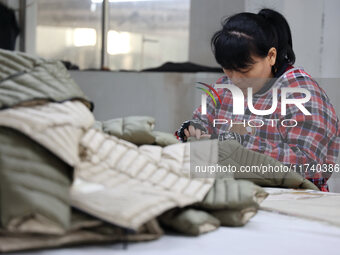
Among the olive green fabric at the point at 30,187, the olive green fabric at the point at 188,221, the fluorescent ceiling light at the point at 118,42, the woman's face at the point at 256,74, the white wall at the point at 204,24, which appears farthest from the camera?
the fluorescent ceiling light at the point at 118,42

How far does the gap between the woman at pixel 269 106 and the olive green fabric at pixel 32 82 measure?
66cm

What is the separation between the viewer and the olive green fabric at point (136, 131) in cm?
105

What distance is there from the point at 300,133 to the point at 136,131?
689mm

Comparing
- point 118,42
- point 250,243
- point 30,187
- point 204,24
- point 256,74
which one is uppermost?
point 204,24

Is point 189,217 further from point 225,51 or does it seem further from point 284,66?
point 284,66

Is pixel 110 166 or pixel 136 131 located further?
pixel 136 131

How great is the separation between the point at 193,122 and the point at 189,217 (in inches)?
33.7

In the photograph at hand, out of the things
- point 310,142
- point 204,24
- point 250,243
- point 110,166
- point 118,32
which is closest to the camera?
point 250,243

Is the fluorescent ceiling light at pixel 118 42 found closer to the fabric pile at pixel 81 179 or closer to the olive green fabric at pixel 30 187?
the fabric pile at pixel 81 179

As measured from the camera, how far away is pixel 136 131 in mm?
1051

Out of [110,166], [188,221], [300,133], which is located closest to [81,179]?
[110,166]

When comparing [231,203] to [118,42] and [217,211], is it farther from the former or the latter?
[118,42]

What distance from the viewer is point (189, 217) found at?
0.81 meters

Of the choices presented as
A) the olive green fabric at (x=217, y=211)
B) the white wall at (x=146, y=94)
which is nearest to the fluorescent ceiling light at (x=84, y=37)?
the white wall at (x=146, y=94)
